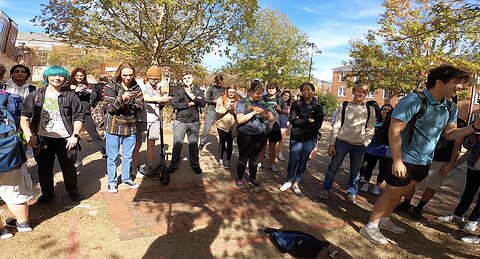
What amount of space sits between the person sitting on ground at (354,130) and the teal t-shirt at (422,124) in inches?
43.7

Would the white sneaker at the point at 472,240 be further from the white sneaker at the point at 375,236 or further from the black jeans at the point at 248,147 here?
the black jeans at the point at 248,147

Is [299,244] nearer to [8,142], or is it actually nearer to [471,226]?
[471,226]

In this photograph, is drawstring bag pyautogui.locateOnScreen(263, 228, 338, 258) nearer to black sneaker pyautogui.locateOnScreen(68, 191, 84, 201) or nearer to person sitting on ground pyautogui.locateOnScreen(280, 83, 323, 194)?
person sitting on ground pyautogui.locateOnScreen(280, 83, 323, 194)

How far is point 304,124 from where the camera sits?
15.0 ft

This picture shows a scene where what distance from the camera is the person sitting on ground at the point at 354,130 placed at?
14.1 ft

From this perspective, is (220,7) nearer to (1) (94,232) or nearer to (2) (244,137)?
(2) (244,137)

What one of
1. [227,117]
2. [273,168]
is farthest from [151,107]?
[273,168]

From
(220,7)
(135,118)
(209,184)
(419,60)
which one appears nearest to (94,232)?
(135,118)

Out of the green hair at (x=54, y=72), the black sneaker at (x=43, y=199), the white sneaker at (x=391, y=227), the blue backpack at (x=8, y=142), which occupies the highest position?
the green hair at (x=54, y=72)

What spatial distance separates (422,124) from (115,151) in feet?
12.1

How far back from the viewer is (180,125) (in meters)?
4.99

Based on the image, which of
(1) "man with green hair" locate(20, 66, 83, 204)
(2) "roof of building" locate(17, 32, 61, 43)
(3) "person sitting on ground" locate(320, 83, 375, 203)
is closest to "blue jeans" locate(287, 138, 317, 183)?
(3) "person sitting on ground" locate(320, 83, 375, 203)

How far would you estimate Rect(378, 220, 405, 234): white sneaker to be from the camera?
3.75m

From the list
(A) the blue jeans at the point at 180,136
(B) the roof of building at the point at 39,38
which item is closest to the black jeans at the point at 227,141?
(A) the blue jeans at the point at 180,136
